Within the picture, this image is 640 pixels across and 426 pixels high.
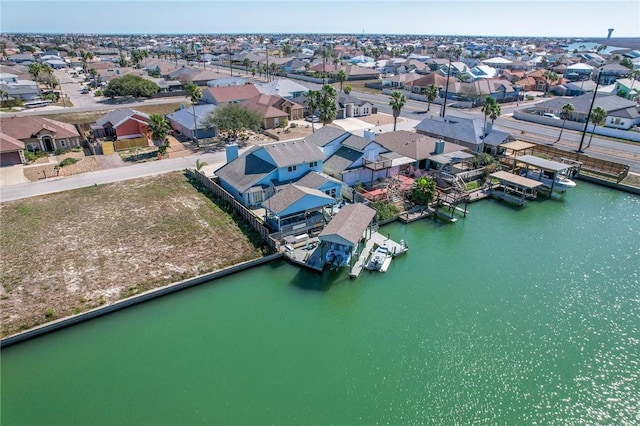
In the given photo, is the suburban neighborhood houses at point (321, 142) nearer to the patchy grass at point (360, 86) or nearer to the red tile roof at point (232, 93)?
the red tile roof at point (232, 93)

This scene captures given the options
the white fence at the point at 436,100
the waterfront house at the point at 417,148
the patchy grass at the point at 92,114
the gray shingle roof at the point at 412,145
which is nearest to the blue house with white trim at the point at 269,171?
the waterfront house at the point at 417,148

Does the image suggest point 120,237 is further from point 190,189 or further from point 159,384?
point 159,384

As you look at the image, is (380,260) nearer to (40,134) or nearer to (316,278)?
(316,278)

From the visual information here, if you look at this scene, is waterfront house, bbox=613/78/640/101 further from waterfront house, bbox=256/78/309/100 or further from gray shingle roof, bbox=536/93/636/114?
waterfront house, bbox=256/78/309/100

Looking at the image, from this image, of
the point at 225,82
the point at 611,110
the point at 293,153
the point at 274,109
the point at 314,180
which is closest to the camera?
the point at 314,180

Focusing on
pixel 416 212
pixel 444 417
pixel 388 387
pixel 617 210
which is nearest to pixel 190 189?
pixel 416 212

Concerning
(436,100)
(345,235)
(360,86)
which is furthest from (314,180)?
(360,86)

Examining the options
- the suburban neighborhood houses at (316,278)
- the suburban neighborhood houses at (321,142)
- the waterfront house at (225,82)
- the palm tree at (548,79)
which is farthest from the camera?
the palm tree at (548,79)
